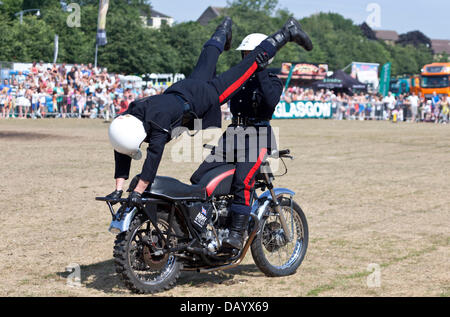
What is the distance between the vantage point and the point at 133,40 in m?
59.0

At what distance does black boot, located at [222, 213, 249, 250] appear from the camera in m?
5.81

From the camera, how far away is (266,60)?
19.1 feet

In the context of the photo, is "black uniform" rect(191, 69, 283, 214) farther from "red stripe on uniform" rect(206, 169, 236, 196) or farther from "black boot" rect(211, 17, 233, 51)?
"black boot" rect(211, 17, 233, 51)

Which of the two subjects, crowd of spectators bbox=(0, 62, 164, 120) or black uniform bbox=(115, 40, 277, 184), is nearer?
black uniform bbox=(115, 40, 277, 184)

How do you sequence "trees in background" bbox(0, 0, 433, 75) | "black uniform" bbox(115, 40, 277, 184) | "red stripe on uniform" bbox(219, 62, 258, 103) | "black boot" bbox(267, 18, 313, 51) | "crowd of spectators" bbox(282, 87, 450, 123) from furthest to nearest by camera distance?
"trees in background" bbox(0, 0, 433, 75), "crowd of spectators" bbox(282, 87, 450, 123), "black boot" bbox(267, 18, 313, 51), "red stripe on uniform" bbox(219, 62, 258, 103), "black uniform" bbox(115, 40, 277, 184)

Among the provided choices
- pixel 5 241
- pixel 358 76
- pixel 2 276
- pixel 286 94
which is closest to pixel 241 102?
pixel 2 276

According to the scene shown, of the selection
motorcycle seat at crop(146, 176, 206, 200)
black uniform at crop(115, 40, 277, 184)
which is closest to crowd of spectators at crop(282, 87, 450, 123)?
black uniform at crop(115, 40, 277, 184)

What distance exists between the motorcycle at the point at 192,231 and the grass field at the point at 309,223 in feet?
0.62

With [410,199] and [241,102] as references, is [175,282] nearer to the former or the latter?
[241,102]

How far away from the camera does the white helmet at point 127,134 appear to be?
16.5ft

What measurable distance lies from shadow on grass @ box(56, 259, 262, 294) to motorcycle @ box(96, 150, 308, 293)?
0.67 feet

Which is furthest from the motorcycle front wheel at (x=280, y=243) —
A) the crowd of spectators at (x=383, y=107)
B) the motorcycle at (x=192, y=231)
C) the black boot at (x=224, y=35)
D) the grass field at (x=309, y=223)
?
the crowd of spectators at (x=383, y=107)

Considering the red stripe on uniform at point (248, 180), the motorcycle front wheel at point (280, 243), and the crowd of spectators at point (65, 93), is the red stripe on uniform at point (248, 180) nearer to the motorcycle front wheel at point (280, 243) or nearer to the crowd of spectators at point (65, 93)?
the motorcycle front wheel at point (280, 243)

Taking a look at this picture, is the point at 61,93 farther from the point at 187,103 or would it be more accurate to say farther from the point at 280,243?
Answer: the point at 187,103
